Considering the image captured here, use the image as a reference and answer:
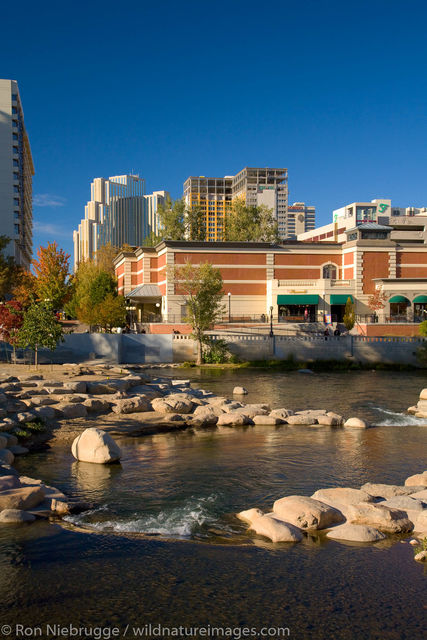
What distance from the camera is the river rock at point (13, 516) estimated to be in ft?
33.1

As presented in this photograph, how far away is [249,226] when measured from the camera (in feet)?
229

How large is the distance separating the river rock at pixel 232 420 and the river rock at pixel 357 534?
385 inches

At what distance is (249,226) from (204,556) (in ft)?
207

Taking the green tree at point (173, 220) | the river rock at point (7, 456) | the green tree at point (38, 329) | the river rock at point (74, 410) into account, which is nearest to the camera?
the river rock at point (7, 456)

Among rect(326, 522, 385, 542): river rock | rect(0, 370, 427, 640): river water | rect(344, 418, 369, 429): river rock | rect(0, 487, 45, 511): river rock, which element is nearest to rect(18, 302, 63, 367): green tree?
rect(0, 370, 427, 640): river water

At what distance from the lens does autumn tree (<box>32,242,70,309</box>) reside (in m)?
57.3

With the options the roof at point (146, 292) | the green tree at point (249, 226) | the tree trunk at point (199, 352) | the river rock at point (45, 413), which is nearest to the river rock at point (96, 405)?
the river rock at point (45, 413)

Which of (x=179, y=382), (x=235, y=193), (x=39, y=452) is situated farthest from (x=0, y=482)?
(x=235, y=193)

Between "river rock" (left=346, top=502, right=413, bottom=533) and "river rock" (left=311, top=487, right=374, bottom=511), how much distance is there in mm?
425

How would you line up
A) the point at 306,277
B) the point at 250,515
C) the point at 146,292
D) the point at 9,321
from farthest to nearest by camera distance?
the point at 146,292 → the point at 306,277 → the point at 9,321 → the point at 250,515

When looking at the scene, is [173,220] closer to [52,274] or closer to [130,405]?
[52,274]

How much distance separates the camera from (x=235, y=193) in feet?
604

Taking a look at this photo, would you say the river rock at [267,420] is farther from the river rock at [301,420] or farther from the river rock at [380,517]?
the river rock at [380,517]

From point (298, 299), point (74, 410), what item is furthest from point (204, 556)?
point (298, 299)
